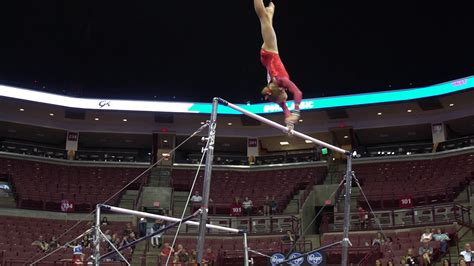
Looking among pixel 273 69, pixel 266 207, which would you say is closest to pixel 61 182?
pixel 266 207

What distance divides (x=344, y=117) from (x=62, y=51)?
15800mm

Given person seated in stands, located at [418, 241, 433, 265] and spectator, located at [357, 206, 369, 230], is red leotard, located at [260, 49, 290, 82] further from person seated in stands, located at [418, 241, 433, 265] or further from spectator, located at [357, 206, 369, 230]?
spectator, located at [357, 206, 369, 230]

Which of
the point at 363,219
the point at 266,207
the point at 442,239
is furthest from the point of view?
the point at 266,207

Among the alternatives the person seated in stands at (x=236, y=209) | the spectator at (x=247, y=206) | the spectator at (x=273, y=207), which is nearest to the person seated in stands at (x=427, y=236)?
the spectator at (x=273, y=207)

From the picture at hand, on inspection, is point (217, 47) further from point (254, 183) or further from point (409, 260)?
point (409, 260)

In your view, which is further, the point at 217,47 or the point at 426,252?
the point at 217,47

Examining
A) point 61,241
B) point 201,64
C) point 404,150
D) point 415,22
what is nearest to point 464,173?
point 404,150

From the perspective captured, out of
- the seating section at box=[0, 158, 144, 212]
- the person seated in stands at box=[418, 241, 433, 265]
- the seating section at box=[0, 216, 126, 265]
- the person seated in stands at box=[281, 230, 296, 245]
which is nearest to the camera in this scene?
the person seated in stands at box=[418, 241, 433, 265]

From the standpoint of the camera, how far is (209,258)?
20.0 meters

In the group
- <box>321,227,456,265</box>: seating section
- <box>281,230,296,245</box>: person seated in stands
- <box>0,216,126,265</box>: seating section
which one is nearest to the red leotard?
<box>321,227,456,265</box>: seating section

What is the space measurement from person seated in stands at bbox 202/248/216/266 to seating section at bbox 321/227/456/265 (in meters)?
4.10

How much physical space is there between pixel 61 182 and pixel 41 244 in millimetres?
7205

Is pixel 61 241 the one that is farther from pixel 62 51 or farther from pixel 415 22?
pixel 415 22

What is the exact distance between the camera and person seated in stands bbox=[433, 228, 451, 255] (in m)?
18.0
